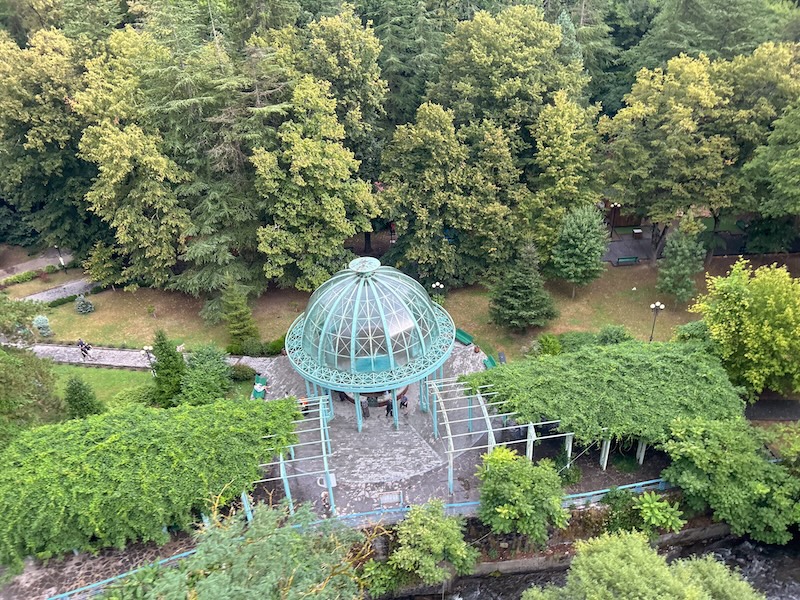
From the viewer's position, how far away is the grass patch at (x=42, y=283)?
1606 inches

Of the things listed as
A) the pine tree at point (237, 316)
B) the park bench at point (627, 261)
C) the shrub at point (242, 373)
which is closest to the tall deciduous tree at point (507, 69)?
the park bench at point (627, 261)

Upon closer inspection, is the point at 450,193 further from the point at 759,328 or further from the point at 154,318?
the point at 154,318

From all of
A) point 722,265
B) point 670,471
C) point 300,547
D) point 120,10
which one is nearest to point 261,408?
point 300,547

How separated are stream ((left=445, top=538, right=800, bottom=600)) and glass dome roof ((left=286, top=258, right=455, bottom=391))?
9.09 meters

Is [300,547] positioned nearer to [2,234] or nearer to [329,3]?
[329,3]

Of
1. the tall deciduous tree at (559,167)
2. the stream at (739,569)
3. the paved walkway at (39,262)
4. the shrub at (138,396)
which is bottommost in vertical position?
the stream at (739,569)

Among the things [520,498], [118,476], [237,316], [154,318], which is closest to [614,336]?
[520,498]

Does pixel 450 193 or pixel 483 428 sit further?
pixel 450 193

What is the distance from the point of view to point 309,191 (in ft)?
110

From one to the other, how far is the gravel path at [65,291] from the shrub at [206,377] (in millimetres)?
17999

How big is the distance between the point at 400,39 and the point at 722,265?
2883 centimetres

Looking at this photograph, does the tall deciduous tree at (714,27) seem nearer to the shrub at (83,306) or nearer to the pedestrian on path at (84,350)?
the pedestrian on path at (84,350)

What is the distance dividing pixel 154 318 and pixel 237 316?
8.04 meters

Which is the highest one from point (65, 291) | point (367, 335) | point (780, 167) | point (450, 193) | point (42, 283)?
point (780, 167)
